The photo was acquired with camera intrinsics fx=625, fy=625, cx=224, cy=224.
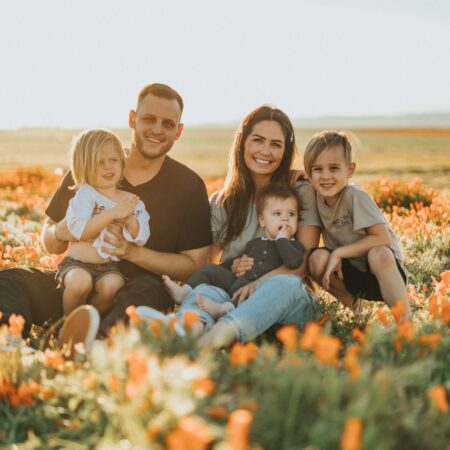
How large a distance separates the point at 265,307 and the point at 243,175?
5.61 ft

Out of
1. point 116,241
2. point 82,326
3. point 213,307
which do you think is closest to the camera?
point 82,326

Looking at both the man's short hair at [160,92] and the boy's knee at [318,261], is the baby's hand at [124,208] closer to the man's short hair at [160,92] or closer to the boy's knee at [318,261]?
the man's short hair at [160,92]

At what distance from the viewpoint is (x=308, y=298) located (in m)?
4.69

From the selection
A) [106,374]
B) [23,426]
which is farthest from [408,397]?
[23,426]

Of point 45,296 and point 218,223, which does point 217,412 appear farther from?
point 218,223

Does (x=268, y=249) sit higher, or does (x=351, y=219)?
(x=351, y=219)

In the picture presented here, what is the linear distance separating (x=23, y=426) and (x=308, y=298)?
90.4 inches

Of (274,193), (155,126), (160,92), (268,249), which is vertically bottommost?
(268,249)

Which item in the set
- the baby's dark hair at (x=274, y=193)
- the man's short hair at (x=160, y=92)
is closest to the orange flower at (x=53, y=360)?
the baby's dark hair at (x=274, y=193)

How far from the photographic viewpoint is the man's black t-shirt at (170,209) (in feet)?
18.1

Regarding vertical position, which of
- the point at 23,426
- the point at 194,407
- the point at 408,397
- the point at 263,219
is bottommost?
the point at 23,426

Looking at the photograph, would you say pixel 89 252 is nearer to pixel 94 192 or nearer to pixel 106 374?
pixel 94 192

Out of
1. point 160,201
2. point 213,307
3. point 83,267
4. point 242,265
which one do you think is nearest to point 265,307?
point 213,307

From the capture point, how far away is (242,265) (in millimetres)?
5129
